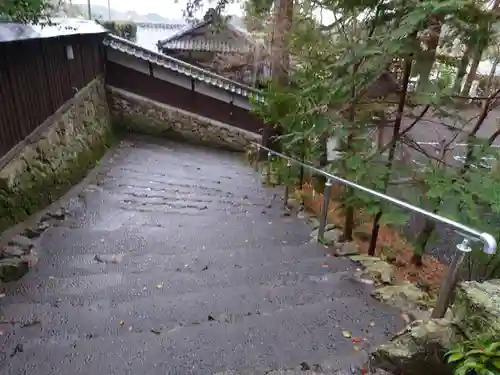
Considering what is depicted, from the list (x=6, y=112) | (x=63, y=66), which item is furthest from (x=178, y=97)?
(x=6, y=112)

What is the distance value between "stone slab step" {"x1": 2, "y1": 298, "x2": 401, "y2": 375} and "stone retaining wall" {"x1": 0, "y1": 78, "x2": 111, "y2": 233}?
2.46 metres

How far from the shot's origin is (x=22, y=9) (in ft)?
12.9

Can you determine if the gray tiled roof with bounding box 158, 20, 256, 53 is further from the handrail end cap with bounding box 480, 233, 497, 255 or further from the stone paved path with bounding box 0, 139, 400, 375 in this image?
the handrail end cap with bounding box 480, 233, 497, 255

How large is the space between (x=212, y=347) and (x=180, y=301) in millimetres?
639

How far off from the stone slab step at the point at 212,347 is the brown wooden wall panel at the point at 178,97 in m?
9.73

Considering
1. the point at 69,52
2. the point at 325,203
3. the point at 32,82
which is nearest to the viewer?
the point at 325,203

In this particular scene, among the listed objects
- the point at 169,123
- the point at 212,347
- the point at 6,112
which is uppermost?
the point at 6,112

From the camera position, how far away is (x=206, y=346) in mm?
2354

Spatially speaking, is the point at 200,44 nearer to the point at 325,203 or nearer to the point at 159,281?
the point at 325,203

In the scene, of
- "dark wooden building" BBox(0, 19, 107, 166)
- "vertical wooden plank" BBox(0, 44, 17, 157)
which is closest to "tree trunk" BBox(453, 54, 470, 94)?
"dark wooden building" BBox(0, 19, 107, 166)

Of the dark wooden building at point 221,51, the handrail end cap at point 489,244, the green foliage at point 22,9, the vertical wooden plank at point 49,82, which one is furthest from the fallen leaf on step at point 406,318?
the dark wooden building at point 221,51

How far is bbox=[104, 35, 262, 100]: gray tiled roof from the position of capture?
11136mm

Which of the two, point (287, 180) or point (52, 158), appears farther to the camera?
point (287, 180)

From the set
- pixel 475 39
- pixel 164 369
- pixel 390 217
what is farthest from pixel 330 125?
pixel 164 369
